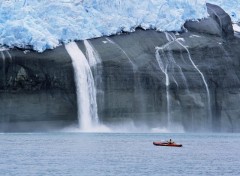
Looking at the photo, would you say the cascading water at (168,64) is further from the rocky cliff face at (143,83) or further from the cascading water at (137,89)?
the cascading water at (137,89)

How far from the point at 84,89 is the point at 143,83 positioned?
5.20 metres

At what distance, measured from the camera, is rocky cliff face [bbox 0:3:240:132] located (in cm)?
7044

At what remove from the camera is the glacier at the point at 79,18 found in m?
70.1

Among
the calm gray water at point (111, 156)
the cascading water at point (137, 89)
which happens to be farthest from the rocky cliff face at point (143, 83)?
the calm gray water at point (111, 156)

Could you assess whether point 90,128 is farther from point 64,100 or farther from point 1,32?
point 1,32

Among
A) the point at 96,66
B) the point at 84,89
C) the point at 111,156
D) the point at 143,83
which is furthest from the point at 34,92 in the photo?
the point at 111,156

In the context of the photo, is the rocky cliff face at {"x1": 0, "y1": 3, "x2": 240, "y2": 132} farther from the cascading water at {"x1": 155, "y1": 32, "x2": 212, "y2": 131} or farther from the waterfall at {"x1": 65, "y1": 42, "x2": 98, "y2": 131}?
the waterfall at {"x1": 65, "y1": 42, "x2": 98, "y2": 131}

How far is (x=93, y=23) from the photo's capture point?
240 feet

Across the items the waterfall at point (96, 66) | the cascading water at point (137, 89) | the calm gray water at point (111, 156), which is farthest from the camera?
the cascading water at point (137, 89)

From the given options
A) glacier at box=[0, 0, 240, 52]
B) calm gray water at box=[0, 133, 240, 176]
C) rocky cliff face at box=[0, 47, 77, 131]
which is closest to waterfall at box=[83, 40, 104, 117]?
glacier at box=[0, 0, 240, 52]

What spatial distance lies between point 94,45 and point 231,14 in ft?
52.4

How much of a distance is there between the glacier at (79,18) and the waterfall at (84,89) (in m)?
1.34

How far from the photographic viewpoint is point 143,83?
74.5 m

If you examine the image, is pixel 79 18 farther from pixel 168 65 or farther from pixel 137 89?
pixel 168 65
